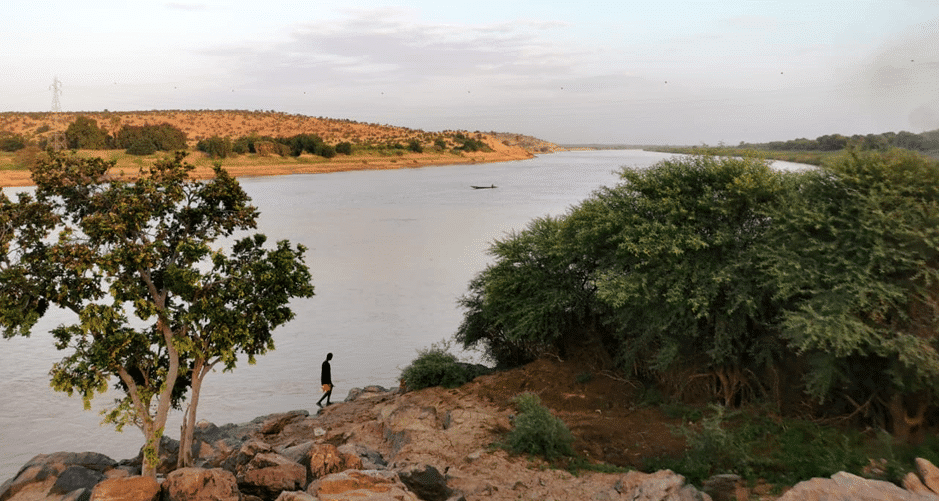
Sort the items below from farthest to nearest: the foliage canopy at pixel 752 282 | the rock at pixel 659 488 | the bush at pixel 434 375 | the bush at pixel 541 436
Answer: the bush at pixel 434 375 → the bush at pixel 541 436 → the foliage canopy at pixel 752 282 → the rock at pixel 659 488

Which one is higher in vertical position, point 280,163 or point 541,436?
point 280,163

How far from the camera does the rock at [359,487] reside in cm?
896

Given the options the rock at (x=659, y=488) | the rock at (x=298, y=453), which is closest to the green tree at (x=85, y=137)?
the rock at (x=298, y=453)

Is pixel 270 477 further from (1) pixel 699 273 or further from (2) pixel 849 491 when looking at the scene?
(1) pixel 699 273

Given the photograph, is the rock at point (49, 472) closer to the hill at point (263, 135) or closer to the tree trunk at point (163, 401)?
the tree trunk at point (163, 401)

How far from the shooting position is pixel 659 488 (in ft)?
29.6

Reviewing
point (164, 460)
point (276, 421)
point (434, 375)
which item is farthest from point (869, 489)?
point (276, 421)

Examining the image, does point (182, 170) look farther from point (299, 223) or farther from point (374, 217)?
point (374, 217)

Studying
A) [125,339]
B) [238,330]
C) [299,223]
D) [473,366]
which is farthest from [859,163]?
[299,223]

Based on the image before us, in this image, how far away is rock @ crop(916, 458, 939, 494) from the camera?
7777 millimetres

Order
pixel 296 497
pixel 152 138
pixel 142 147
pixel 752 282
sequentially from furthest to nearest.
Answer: pixel 152 138 < pixel 142 147 < pixel 752 282 < pixel 296 497

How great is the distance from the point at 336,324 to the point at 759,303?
13.8m

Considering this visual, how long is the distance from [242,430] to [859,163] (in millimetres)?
12870

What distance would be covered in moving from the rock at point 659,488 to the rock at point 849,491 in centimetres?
111
